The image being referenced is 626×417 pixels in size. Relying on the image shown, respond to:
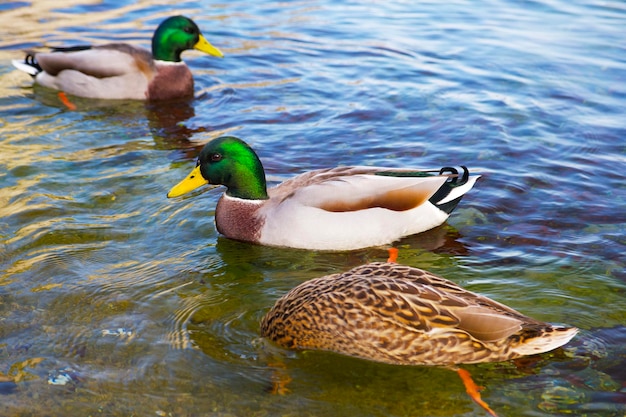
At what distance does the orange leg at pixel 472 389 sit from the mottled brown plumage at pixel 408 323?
88 mm

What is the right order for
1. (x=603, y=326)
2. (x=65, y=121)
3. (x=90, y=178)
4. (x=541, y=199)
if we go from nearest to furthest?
1. (x=603, y=326)
2. (x=541, y=199)
3. (x=90, y=178)
4. (x=65, y=121)

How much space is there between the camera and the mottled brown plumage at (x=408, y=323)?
4711mm

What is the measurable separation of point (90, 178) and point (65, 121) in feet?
6.86

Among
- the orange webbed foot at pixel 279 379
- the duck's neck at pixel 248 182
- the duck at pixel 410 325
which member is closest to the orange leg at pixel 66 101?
the duck's neck at pixel 248 182

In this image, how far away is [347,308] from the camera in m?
4.88

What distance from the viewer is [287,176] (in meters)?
8.24

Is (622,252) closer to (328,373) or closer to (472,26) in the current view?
(328,373)

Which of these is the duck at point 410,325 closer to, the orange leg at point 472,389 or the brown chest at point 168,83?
the orange leg at point 472,389

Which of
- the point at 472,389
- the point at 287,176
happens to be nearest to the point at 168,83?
the point at 287,176

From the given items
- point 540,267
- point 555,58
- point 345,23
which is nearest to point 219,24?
point 345,23

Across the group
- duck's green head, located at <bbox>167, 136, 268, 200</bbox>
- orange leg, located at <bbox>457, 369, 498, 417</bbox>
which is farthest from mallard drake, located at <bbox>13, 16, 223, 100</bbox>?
orange leg, located at <bbox>457, 369, 498, 417</bbox>

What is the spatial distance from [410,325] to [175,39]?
7363 mm

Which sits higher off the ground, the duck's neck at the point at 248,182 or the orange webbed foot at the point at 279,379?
the duck's neck at the point at 248,182

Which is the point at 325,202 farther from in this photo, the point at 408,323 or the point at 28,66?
the point at 28,66
